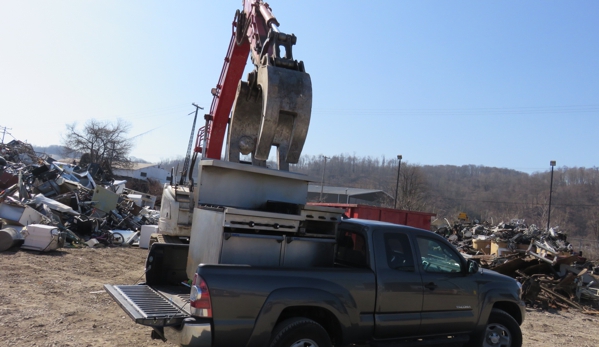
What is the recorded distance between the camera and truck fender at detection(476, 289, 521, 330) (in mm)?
6258

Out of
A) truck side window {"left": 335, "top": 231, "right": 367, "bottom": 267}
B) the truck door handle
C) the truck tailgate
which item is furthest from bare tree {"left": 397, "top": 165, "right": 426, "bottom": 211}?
the truck tailgate

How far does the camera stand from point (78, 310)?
7801 millimetres

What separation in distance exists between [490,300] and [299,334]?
3024mm

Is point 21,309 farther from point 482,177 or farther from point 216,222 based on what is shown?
point 482,177

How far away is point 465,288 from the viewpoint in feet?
20.1

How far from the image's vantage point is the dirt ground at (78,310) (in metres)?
6.48

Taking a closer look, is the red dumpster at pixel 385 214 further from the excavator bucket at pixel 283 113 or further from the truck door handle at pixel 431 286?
the truck door handle at pixel 431 286

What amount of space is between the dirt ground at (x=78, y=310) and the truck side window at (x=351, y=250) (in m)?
2.65

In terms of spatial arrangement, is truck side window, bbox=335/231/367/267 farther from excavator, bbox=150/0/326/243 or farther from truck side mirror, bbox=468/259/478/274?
truck side mirror, bbox=468/259/478/274

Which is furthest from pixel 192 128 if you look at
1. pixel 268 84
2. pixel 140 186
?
pixel 268 84

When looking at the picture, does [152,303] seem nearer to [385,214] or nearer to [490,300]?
[490,300]

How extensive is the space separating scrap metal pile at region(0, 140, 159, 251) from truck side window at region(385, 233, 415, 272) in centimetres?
1107

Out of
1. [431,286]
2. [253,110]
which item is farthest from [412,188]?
[431,286]

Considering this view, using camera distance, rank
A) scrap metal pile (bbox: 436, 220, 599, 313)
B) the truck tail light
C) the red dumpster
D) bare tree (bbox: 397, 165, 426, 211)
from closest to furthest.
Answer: the truck tail light, scrap metal pile (bbox: 436, 220, 599, 313), the red dumpster, bare tree (bbox: 397, 165, 426, 211)
